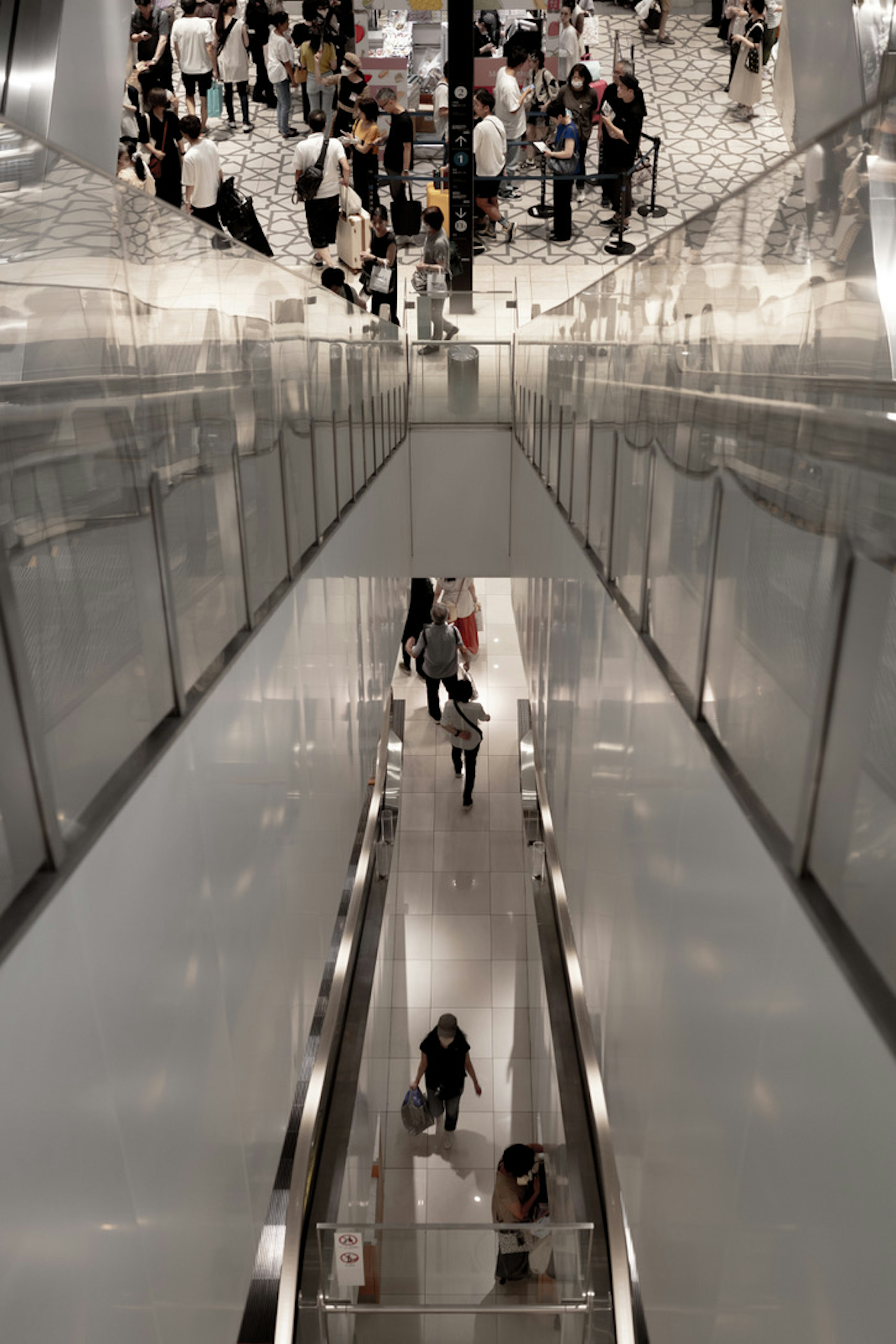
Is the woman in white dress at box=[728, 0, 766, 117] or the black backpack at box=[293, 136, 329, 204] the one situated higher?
the woman in white dress at box=[728, 0, 766, 117]

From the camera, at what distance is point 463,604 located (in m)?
15.4

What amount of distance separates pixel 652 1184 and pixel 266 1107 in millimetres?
1426

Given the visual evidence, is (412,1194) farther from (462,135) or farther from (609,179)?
(609,179)

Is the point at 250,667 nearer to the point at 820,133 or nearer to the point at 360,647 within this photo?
the point at 820,133

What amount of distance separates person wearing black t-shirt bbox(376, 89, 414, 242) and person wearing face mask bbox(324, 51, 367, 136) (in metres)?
0.48

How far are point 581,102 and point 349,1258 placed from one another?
50.6 feet

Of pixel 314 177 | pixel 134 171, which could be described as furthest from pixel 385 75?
pixel 134 171

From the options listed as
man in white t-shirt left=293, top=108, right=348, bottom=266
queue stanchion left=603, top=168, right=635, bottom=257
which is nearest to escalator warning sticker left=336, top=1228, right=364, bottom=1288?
man in white t-shirt left=293, top=108, right=348, bottom=266

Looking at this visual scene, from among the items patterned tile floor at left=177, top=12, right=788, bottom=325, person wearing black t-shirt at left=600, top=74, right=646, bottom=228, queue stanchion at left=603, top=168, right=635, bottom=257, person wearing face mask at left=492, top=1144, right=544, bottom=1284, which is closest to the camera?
person wearing face mask at left=492, top=1144, right=544, bottom=1284

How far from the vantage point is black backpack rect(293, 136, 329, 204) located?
442 inches

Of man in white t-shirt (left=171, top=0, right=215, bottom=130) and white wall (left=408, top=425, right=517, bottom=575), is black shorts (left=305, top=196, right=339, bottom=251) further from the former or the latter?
man in white t-shirt (left=171, top=0, right=215, bottom=130)

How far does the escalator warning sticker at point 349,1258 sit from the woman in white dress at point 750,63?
19.9 m

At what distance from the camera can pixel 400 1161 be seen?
8773 millimetres

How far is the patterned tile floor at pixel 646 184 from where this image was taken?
14633 millimetres
